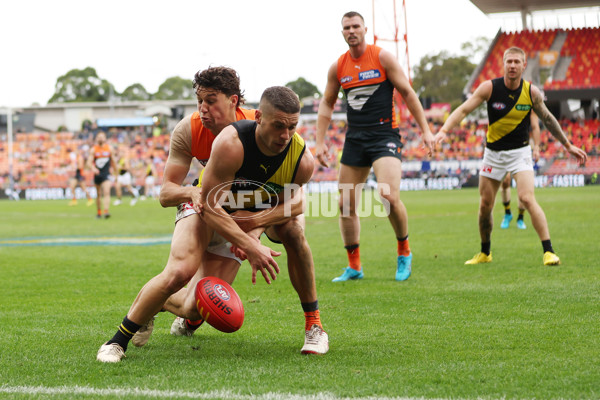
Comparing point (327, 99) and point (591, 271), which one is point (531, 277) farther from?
point (327, 99)

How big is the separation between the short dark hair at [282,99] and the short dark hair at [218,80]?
2.01ft

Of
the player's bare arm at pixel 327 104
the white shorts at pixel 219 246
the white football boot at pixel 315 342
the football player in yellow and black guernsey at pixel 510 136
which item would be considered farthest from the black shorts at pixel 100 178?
the white football boot at pixel 315 342

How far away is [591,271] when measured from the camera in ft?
24.4

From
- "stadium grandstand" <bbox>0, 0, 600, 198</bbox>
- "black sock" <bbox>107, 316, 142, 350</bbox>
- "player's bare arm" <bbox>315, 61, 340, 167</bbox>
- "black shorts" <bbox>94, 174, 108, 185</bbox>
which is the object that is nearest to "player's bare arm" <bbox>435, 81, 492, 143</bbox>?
"player's bare arm" <bbox>315, 61, 340, 167</bbox>

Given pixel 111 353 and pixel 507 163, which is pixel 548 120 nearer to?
pixel 507 163

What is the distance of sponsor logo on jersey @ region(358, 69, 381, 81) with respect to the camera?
7602 mm

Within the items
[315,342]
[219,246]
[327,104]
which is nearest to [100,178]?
[327,104]

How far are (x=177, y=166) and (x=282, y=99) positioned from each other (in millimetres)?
1106

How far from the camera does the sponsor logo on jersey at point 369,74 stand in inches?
299

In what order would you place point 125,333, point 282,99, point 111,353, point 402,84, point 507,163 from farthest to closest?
1. point 507,163
2. point 402,84
3. point 125,333
4. point 111,353
5. point 282,99

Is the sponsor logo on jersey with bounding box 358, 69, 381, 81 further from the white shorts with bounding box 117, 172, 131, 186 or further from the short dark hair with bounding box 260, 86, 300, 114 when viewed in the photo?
A: the white shorts with bounding box 117, 172, 131, 186

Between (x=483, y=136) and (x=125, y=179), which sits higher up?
(x=483, y=136)

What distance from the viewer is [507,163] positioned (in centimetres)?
855

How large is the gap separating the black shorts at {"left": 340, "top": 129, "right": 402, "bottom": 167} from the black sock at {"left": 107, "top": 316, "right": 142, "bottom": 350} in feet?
Result: 12.6
